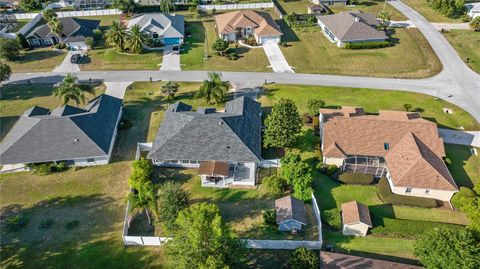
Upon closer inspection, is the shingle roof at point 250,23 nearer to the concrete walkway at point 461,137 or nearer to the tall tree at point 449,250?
the concrete walkway at point 461,137

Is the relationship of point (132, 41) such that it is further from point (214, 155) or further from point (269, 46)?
point (214, 155)

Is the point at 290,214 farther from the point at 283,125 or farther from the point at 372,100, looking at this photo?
the point at 372,100

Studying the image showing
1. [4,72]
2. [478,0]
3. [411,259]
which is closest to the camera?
[411,259]

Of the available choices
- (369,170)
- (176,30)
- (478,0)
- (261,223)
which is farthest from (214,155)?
(478,0)

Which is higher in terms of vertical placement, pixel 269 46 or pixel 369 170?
pixel 269 46

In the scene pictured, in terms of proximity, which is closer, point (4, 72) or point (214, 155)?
point (214, 155)

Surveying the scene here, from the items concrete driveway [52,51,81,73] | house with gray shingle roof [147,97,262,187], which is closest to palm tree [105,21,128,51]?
concrete driveway [52,51,81,73]

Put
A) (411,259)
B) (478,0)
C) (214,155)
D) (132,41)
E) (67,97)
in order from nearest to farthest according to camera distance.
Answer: (411,259) < (214,155) < (67,97) < (132,41) < (478,0)
